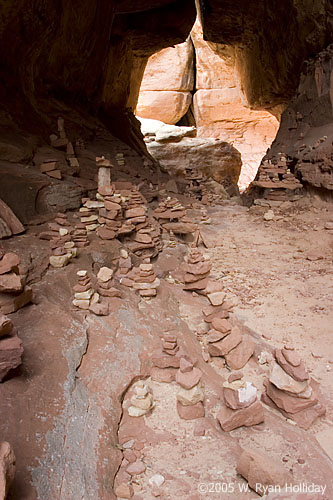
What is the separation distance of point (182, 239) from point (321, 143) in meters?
5.47

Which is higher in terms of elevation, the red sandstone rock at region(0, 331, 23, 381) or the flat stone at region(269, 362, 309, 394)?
the red sandstone rock at region(0, 331, 23, 381)

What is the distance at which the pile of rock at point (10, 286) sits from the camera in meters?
3.48

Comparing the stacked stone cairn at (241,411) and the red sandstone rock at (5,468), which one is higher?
the red sandstone rock at (5,468)

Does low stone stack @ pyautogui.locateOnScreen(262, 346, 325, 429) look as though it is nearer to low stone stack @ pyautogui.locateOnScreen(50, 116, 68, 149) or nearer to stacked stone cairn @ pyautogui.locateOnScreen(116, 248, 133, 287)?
stacked stone cairn @ pyautogui.locateOnScreen(116, 248, 133, 287)

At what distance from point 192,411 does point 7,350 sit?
6.08 ft

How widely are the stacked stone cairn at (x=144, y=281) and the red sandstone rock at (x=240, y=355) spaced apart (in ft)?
5.28

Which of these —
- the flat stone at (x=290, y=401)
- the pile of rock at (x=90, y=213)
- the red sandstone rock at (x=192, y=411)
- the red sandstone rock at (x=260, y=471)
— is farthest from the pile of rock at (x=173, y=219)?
the red sandstone rock at (x=260, y=471)

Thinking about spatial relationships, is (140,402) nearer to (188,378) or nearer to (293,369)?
(188,378)

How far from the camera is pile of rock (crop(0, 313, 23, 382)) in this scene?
2.68 metres

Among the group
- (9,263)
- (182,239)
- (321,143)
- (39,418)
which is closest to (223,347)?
→ (39,418)

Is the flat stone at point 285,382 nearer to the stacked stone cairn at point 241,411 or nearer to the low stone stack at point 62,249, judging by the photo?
the stacked stone cairn at point 241,411

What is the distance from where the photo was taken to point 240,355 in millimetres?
4227

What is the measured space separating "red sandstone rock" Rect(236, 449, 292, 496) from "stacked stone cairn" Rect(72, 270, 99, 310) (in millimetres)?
2634

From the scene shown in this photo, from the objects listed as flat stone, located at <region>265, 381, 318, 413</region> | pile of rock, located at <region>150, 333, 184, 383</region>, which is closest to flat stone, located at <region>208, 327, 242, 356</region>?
pile of rock, located at <region>150, 333, 184, 383</region>
